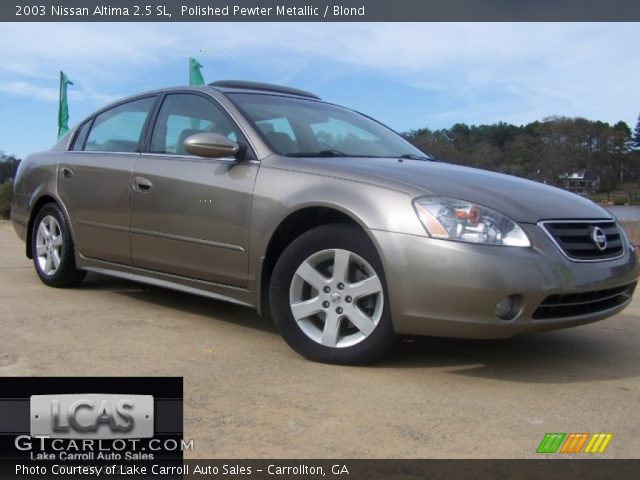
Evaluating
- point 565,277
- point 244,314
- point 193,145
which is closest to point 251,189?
point 193,145

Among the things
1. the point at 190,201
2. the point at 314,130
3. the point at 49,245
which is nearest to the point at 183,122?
the point at 190,201

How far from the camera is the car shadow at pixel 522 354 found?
10.9 feet

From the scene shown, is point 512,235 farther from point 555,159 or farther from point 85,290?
point 555,159

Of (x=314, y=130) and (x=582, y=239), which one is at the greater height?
(x=314, y=130)

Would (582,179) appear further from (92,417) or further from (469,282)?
(92,417)

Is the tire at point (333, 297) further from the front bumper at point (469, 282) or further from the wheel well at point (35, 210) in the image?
the wheel well at point (35, 210)

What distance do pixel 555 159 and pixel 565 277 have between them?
2833cm

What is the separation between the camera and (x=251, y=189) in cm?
372

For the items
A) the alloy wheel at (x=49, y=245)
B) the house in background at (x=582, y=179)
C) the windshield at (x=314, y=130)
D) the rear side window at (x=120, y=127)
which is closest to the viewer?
the windshield at (x=314, y=130)

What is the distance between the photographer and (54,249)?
5.26m

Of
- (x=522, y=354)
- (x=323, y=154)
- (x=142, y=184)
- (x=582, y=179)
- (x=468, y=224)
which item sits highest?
(x=323, y=154)

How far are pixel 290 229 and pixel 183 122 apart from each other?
133 centimetres

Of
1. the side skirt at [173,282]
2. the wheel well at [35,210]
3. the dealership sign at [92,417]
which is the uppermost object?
the wheel well at [35,210]

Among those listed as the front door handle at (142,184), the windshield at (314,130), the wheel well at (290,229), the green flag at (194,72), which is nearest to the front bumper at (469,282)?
the wheel well at (290,229)
